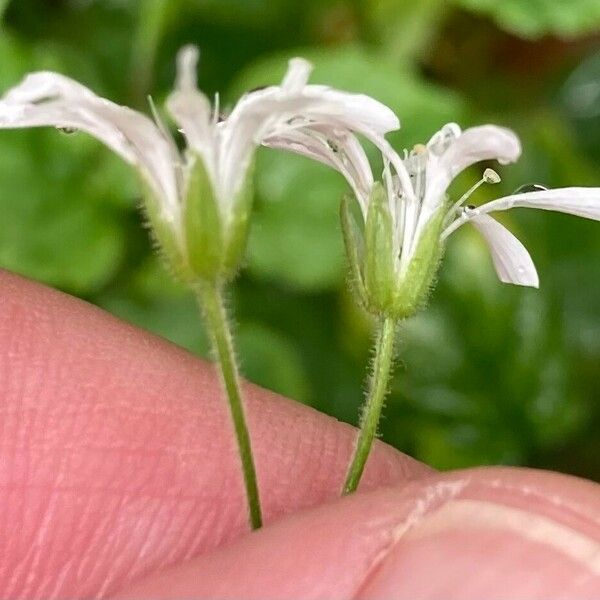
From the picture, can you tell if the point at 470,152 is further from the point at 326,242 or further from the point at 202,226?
the point at 326,242

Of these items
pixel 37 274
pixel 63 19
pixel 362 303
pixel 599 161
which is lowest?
pixel 37 274

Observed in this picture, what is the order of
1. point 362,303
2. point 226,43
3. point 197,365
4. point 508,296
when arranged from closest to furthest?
point 362,303 → point 197,365 → point 508,296 → point 226,43

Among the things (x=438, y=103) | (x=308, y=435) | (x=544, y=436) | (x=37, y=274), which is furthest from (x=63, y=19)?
(x=544, y=436)

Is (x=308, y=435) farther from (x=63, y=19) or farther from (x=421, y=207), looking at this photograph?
(x=63, y=19)

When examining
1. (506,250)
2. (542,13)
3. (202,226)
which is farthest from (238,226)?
(542,13)

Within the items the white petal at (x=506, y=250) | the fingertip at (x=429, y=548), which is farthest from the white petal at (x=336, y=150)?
the fingertip at (x=429, y=548)

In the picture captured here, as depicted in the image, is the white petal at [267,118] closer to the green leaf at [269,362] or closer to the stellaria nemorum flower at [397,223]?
the stellaria nemorum flower at [397,223]

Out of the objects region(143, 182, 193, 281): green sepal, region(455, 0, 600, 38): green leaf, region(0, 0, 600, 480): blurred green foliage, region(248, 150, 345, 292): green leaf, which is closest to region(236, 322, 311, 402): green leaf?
region(0, 0, 600, 480): blurred green foliage
